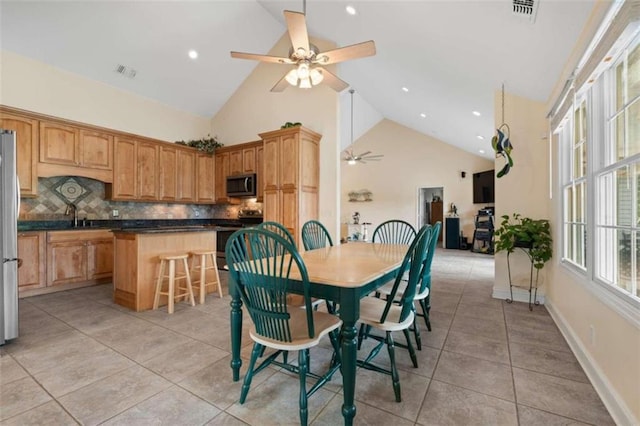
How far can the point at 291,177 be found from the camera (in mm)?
4379

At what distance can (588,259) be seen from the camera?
7.03ft

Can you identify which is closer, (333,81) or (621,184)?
(621,184)

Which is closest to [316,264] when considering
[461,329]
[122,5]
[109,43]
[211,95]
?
[461,329]

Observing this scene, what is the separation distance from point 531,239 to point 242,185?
471 centimetres

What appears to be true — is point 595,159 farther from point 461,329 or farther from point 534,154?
point 461,329

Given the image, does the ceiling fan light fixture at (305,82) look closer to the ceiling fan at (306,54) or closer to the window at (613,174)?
the ceiling fan at (306,54)

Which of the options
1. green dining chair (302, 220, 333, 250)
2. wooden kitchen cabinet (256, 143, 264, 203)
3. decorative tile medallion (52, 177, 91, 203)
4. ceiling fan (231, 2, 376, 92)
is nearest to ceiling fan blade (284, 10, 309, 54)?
ceiling fan (231, 2, 376, 92)

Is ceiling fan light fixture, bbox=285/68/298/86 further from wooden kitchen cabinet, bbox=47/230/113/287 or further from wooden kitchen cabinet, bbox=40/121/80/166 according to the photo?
wooden kitchen cabinet, bbox=47/230/113/287

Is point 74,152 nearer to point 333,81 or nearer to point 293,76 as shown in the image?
point 293,76

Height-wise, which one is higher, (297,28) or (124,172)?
(297,28)

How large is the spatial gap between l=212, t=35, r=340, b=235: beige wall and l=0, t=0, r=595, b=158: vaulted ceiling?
214 millimetres

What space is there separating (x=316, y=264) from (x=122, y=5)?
4.69 meters

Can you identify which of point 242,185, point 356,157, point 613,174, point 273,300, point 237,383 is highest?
point 356,157

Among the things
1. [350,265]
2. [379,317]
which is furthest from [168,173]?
[379,317]
